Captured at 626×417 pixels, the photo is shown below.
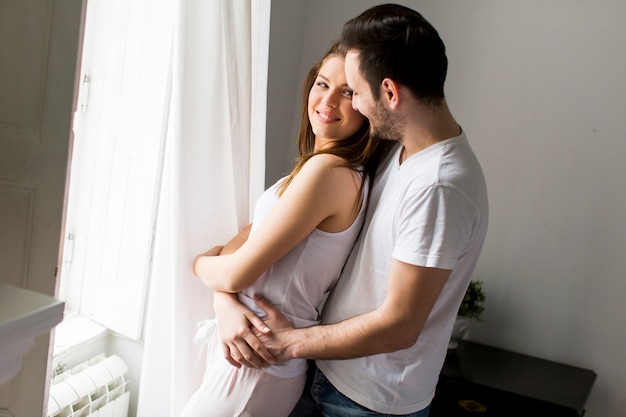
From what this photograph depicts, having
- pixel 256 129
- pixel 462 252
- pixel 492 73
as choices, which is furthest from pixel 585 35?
pixel 462 252

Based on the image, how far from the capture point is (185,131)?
151cm

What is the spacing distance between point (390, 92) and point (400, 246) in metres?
0.29

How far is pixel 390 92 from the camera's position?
1159 millimetres

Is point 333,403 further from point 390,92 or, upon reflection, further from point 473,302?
point 473,302

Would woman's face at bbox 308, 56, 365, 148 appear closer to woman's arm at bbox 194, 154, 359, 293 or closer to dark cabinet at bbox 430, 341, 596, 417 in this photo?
woman's arm at bbox 194, 154, 359, 293

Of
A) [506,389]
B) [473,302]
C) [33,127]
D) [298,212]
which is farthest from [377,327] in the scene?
[473,302]

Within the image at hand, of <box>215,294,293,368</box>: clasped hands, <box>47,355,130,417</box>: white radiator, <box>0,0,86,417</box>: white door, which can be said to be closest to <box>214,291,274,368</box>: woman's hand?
<box>215,294,293,368</box>: clasped hands

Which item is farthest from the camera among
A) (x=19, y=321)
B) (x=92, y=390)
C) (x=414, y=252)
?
(x=92, y=390)

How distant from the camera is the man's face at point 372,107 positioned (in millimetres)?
1190

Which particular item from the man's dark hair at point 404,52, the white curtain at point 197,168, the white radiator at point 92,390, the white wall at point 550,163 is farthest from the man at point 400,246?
the white wall at point 550,163

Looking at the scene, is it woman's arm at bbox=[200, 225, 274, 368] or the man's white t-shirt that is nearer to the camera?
the man's white t-shirt

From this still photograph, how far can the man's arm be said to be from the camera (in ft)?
3.69

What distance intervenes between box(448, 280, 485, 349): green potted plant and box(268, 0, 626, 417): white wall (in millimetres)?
161

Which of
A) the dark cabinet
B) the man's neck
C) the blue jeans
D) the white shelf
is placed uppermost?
the man's neck
